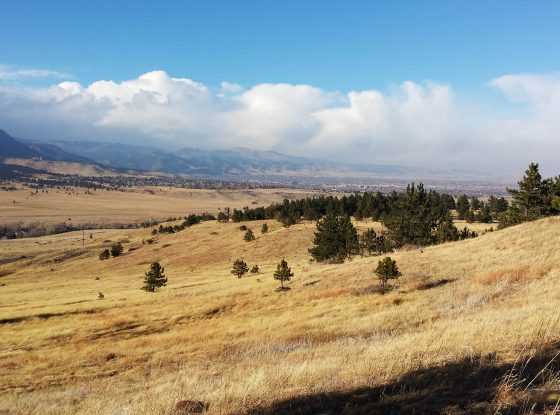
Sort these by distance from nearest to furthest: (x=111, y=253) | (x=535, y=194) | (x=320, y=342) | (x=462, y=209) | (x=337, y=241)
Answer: (x=320, y=342)
(x=535, y=194)
(x=337, y=241)
(x=462, y=209)
(x=111, y=253)

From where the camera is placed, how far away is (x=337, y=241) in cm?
7138

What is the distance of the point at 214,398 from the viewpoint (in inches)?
368

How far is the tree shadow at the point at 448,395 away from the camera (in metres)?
6.79

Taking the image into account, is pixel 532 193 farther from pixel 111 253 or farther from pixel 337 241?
pixel 111 253

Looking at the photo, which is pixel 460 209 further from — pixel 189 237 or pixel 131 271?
pixel 131 271

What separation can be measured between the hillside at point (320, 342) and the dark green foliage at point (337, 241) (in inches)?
804

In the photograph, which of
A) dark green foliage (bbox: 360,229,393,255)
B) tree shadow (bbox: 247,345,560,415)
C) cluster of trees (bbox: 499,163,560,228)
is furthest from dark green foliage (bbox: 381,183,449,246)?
tree shadow (bbox: 247,345,560,415)

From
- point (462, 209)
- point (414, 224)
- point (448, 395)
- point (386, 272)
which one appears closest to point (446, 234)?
point (414, 224)

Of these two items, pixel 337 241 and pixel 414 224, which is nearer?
pixel 337 241

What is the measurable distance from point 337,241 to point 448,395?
6405cm

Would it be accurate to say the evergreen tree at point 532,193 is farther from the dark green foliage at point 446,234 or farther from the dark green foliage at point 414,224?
the dark green foliage at point 414,224

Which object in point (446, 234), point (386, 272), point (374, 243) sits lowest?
point (374, 243)

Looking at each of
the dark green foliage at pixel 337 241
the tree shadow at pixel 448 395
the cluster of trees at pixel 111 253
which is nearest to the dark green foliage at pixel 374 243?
the dark green foliage at pixel 337 241

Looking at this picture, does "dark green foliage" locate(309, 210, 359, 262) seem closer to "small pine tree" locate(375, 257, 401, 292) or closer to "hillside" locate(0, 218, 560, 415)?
"hillside" locate(0, 218, 560, 415)
